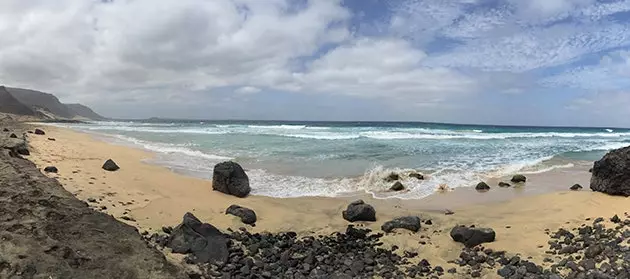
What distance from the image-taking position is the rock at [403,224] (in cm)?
735

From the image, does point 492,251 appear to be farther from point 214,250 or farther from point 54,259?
point 54,259

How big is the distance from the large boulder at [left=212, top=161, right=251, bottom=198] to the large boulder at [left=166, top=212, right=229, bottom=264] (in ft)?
12.4

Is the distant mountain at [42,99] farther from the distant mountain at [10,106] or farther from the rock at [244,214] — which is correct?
the rock at [244,214]

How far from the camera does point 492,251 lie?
247 inches

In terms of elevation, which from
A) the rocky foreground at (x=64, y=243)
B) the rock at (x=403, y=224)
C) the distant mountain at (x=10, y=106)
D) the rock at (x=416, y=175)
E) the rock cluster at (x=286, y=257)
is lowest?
the rock cluster at (x=286, y=257)

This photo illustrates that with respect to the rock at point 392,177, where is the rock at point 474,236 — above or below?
below

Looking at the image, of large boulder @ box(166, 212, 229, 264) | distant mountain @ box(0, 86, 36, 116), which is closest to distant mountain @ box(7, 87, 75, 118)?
distant mountain @ box(0, 86, 36, 116)

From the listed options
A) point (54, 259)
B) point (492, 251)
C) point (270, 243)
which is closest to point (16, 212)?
point (54, 259)

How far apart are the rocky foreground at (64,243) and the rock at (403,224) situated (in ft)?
13.2

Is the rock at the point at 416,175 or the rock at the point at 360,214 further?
the rock at the point at 416,175

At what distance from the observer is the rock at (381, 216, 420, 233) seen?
24.1ft

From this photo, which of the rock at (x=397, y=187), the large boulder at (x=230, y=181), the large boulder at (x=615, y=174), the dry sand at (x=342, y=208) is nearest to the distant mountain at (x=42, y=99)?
the dry sand at (x=342, y=208)

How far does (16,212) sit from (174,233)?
1.99m

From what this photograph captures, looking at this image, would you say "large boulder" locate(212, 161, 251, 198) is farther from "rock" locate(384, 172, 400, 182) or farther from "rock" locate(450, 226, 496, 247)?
"rock" locate(450, 226, 496, 247)
